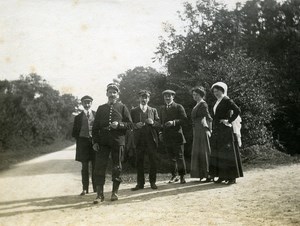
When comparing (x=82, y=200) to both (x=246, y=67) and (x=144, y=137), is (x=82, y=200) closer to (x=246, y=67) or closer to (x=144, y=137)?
(x=144, y=137)

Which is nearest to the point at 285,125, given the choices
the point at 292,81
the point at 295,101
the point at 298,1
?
A: the point at 295,101

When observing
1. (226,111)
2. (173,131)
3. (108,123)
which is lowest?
(173,131)

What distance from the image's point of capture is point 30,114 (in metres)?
28.6

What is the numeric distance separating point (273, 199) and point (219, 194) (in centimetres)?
87

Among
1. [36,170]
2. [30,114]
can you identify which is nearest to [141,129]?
[36,170]

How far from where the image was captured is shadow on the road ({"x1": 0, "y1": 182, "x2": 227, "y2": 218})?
5320mm

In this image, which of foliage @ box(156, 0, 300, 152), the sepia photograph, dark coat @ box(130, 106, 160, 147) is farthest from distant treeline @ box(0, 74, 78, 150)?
dark coat @ box(130, 106, 160, 147)

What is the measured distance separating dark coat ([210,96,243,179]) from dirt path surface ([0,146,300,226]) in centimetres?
30

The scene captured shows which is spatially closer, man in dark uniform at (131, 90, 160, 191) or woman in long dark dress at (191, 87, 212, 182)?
man in dark uniform at (131, 90, 160, 191)

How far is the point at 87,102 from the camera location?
7.12 meters

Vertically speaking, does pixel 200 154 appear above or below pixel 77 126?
below

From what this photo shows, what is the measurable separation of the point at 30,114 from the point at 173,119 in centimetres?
2364

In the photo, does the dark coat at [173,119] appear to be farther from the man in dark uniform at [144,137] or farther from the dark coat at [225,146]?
the dark coat at [225,146]

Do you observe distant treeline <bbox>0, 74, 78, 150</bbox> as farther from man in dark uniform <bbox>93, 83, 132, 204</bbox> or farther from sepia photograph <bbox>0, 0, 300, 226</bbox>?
man in dark uniform <bbox>93, 83, 132, 204</bbox>
